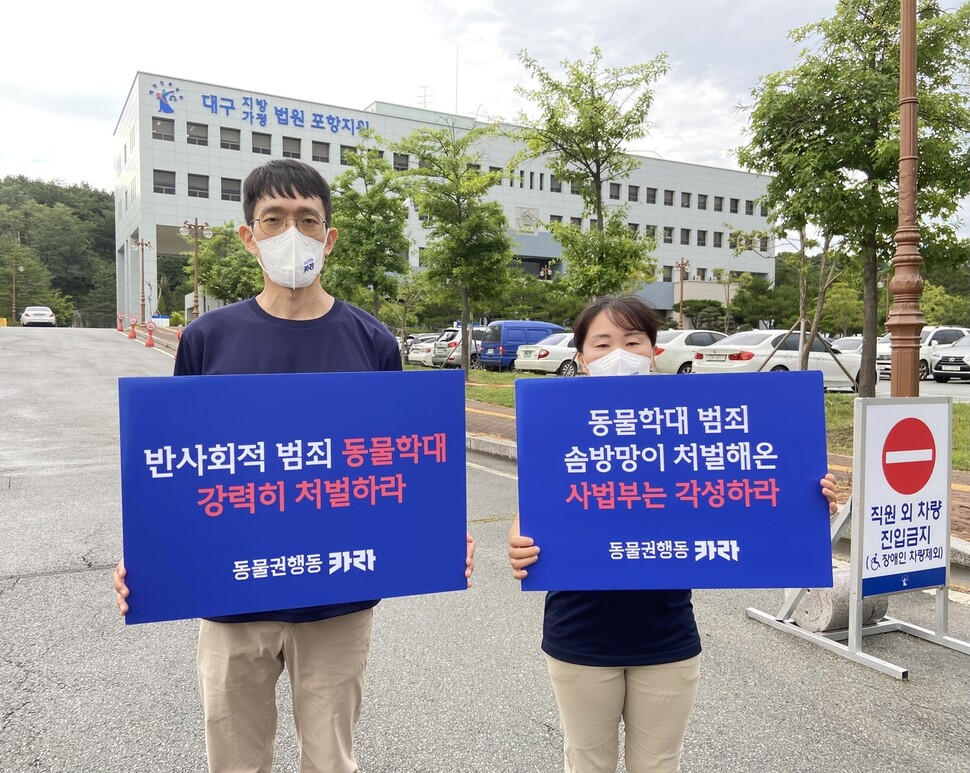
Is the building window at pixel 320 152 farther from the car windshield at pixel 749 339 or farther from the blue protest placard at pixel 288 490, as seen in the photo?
the blue protest placard at pixel 288 490

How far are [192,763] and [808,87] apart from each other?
33.2 ft

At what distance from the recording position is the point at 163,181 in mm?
49594

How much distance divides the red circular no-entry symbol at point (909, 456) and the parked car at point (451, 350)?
1853cm

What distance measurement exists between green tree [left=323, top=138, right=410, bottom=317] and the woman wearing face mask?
19598 mm

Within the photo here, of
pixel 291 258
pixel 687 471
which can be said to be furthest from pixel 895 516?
pixel 291 258

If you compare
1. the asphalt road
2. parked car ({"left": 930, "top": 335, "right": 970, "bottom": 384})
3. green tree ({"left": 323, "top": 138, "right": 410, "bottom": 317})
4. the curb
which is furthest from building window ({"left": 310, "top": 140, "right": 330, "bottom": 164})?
the asphalt road

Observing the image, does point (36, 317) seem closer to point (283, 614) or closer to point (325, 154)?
point (325, 154)

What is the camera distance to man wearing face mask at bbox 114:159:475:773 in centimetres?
189

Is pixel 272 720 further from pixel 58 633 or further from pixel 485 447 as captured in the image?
pixel 485 447

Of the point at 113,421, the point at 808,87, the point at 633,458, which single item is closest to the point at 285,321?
the point at 633,458

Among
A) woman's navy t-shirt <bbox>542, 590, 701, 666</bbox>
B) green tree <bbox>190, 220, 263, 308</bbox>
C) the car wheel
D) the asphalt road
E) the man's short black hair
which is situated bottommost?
the asphalt road

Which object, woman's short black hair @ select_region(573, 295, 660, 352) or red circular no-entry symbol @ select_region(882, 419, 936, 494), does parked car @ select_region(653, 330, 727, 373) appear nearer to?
red circular no-entry symbol @ select_region(882, 419, 936, 494)

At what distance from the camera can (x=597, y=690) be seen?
1.85 meters

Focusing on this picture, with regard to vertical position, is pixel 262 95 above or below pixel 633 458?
above
